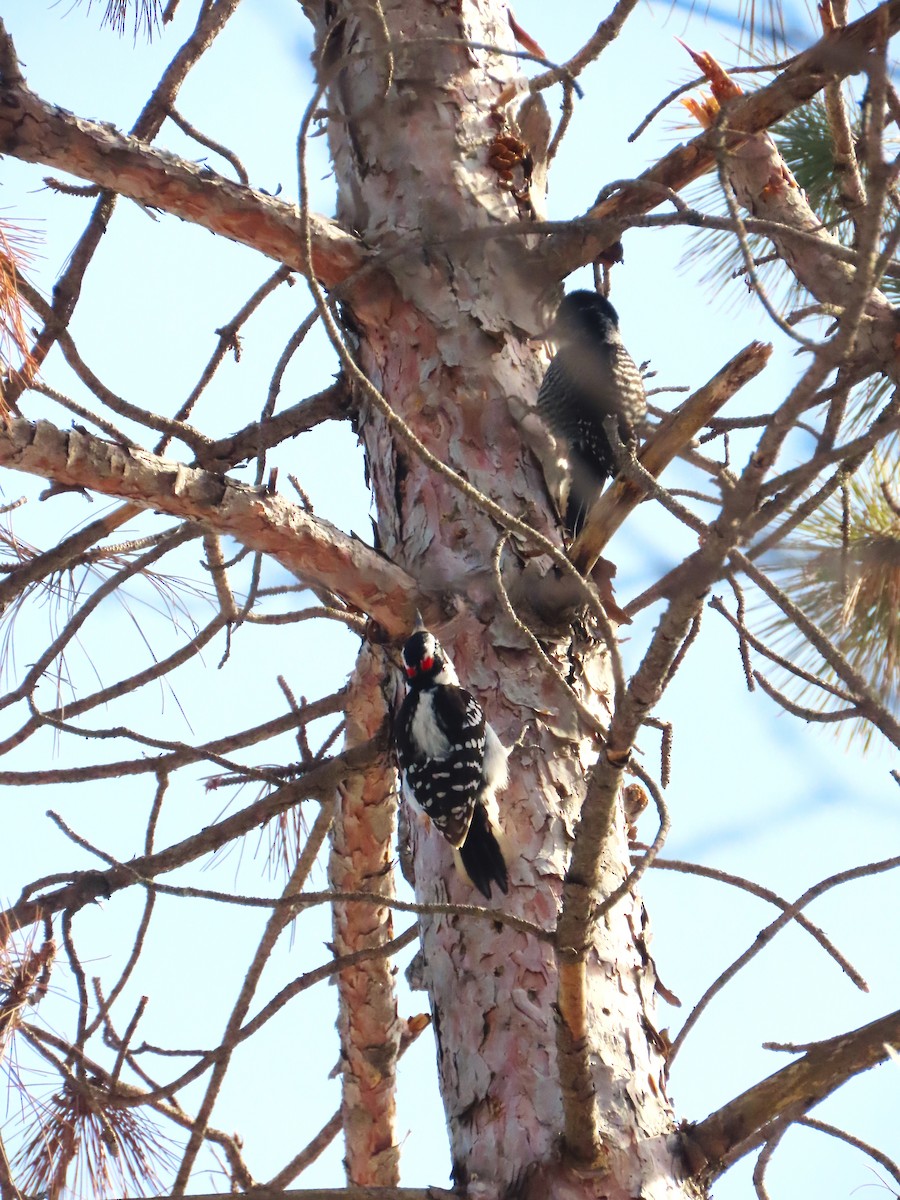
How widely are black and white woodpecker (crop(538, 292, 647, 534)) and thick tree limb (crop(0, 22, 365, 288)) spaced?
1.78 feet

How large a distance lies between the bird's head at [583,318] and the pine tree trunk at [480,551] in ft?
0.66

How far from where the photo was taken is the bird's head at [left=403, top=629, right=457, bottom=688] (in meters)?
2.57

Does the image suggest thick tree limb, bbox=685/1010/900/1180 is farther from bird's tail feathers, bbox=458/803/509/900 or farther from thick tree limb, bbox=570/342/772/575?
thick tree limb, bbox=570/342/772/575

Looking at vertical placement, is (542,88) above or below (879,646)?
above

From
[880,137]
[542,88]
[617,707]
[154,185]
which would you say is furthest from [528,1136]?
[542,88]

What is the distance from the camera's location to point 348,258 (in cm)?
288

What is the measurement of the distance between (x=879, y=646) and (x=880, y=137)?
1.51 m

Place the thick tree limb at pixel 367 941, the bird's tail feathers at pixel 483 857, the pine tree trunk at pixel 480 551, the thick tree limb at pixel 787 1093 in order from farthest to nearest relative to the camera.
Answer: the thick tree limb at pixel 367 941, the bird's tail feathers at pixel 483 857, the pine tree trunk at pixel 480 551, the thick tree limb at pixel 787 1093

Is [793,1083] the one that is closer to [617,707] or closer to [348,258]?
[617,707]

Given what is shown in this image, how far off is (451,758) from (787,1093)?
4.26ft

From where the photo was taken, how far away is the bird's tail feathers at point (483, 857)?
2326 mm

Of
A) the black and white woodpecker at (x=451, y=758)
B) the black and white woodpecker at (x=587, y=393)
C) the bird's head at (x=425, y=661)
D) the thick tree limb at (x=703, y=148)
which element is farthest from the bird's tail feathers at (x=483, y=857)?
the thick tree limb at (x=703, y=148)

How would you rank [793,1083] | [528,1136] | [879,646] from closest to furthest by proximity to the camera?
1. [793,1083]
2. [528,1136]
3. [879,646]

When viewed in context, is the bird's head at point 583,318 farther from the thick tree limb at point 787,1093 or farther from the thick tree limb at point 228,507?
the thick tree limb at point 787,1093
